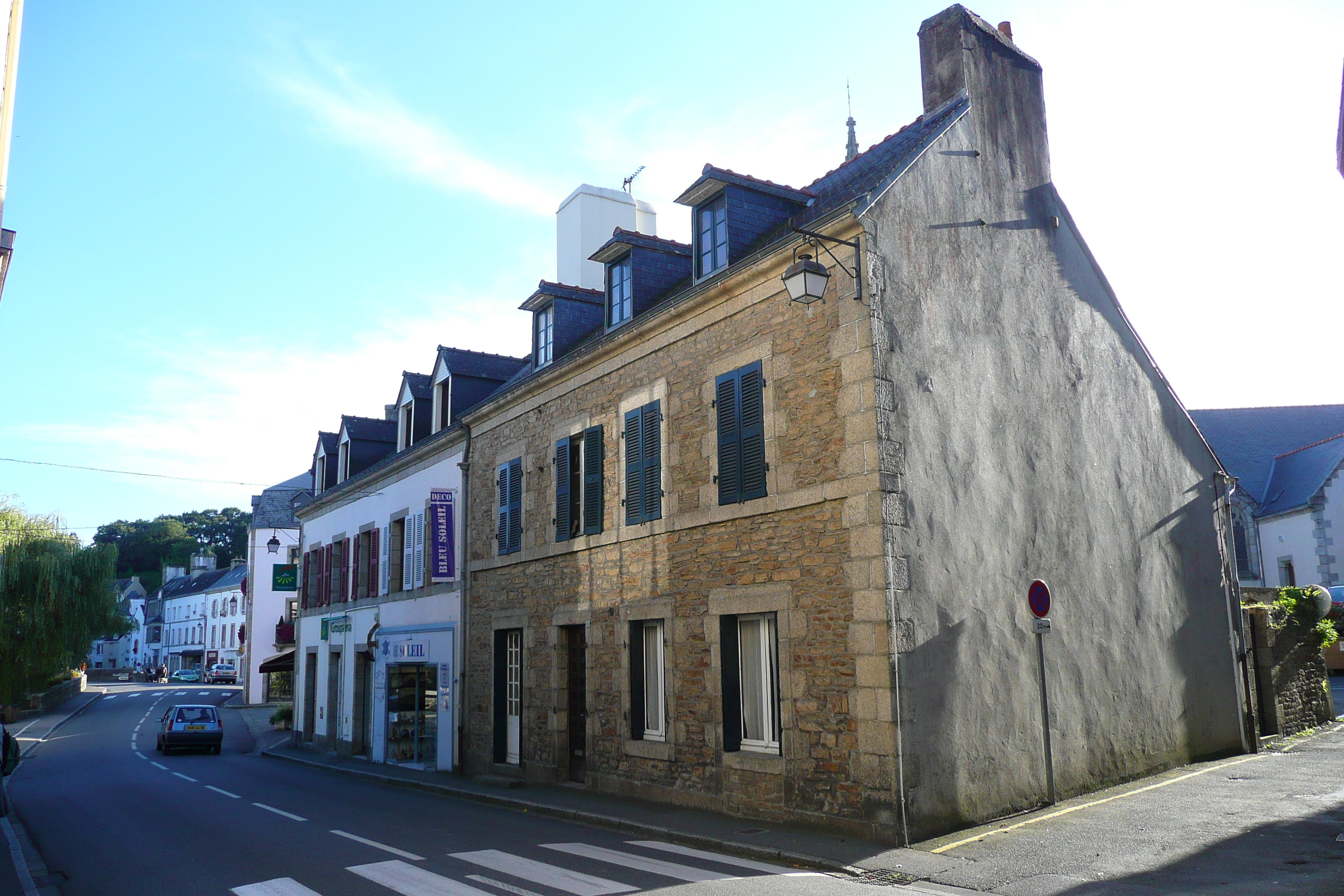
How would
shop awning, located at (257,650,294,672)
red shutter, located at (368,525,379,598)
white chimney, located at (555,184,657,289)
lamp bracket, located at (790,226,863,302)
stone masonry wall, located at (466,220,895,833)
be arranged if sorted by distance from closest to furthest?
1. stone masonry wall, located at (466,220,895,833)
2. lamp bracket, located at (790,226,863,302)
3. white chimney, located at (555,184,657,289)
4. red shutter, located at (368,525,379,598)
5. shop awning, located at (257,650,294,672)

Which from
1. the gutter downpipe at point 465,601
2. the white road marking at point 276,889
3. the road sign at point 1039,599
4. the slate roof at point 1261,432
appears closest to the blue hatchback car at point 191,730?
the gutter downpipe at point 465,601

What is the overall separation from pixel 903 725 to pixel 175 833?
857cm

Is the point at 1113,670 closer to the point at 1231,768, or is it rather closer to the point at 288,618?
the point at 1231,768

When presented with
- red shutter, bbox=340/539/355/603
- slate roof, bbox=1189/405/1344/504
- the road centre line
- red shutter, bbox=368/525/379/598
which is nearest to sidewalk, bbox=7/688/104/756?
red shutter, bbox=340/539/355/603

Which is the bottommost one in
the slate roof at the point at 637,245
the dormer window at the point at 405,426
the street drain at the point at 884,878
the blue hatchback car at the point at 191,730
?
the blue hatchback car at the point at 191,730

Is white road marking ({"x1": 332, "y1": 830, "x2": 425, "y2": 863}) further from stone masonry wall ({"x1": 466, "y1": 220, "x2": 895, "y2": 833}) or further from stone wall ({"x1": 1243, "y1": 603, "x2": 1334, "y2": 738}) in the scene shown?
stone wall ({"x1": 1243, "y1": 603, "x2": 1334, "y2": 738})

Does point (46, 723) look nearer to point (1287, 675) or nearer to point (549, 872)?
point (549, 872)

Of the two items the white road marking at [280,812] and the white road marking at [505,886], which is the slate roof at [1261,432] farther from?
the white road marking at [280,812]

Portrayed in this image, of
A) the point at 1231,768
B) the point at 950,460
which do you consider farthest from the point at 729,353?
the point at 1231,768

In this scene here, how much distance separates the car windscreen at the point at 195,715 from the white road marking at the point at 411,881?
1981cm

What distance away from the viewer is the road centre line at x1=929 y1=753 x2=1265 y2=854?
28.9 feet

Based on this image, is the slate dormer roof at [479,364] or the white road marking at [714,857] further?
the slate dormer roof at [479,364]

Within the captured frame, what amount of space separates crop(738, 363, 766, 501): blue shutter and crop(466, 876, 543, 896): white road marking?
16.1 ft

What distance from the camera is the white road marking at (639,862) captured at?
7953 mm
